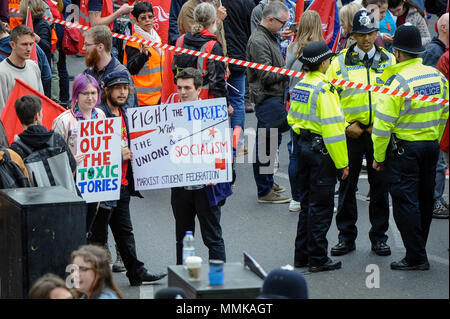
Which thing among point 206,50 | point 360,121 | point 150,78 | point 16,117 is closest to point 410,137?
point 360,121

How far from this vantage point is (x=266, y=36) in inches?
412

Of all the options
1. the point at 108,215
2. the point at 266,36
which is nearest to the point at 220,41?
the point at 266,36

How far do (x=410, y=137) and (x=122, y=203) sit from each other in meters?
2.71

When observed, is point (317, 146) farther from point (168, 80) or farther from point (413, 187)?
point (168, 80)

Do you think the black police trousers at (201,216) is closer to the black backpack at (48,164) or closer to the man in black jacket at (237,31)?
the black backpack at (48,164)

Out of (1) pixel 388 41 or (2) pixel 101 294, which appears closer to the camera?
(2) pixel 101 294

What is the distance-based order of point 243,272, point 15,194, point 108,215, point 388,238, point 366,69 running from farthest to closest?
1. point 388,238
2. point 366,69
3. point 108,215
4. point 15,194
5. point 243,272

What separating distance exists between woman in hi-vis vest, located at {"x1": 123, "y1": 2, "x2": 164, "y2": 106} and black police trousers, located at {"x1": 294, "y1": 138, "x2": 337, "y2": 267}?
3547 mm

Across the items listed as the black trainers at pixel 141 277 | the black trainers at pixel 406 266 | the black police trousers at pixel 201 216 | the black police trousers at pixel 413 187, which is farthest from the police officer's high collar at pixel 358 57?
the black trainers at pixel 141 277

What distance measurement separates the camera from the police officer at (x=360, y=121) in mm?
8852

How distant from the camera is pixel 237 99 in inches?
474

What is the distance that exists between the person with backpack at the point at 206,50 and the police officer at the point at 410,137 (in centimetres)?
227
